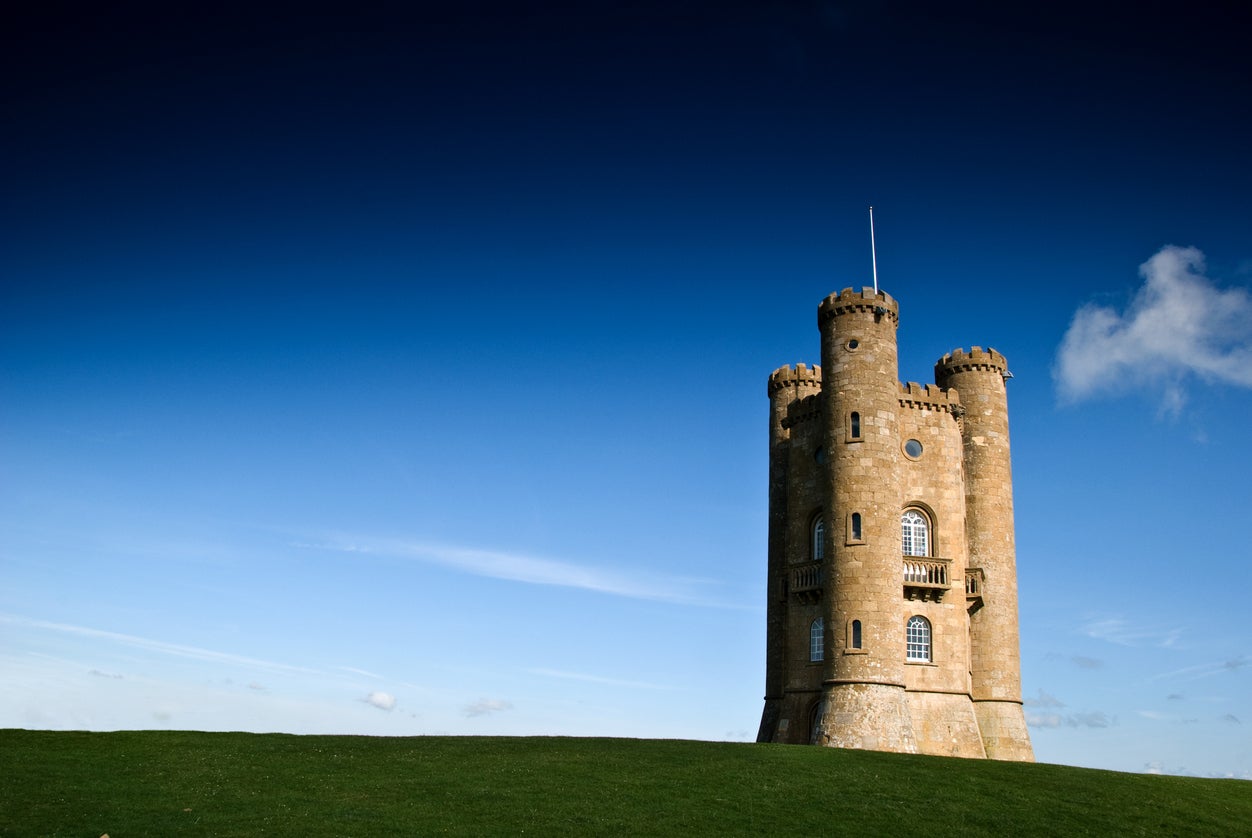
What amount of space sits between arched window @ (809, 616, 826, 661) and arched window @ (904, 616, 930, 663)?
376cm

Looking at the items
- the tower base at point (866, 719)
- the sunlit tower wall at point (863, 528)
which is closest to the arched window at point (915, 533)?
the sunlit tower wall at point (863, 528)

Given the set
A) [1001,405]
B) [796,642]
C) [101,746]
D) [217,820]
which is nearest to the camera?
[217,820]

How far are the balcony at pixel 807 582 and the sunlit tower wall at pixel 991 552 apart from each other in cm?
836

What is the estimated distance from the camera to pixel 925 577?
158ft

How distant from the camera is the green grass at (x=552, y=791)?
27516 millimetres

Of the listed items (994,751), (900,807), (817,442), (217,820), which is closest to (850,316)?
(817,442)

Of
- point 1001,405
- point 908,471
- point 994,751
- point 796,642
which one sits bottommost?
point 994,751

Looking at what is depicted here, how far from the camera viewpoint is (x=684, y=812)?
2881 cm

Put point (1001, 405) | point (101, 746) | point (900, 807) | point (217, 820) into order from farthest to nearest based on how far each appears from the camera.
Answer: point (1001, 405) → point (101, 746) → point (900, 807) → point (217, 820)

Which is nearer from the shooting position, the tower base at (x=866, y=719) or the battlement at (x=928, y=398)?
the tower base at (x=866, y=719)

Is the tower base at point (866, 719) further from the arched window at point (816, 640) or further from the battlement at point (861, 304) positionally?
the battlement at point (861, 304)

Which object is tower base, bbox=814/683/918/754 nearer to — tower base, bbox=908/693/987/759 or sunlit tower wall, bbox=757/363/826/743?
tower base, bbox=908/693/987/759

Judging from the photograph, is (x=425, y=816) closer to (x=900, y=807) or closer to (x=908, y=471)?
(x=900, y=807)

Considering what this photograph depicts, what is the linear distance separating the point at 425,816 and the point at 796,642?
24.8m
